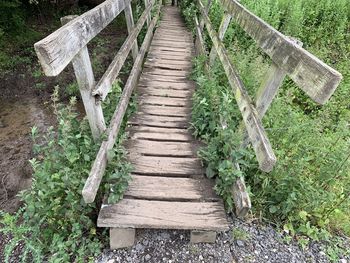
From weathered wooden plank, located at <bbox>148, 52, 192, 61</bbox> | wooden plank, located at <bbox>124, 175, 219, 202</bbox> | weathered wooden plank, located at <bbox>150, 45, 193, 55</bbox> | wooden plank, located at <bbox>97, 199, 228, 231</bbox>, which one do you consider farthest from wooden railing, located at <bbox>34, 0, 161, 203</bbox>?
weathered wooden plank, located at <bbox>150, 45, 193, 55</bbox>

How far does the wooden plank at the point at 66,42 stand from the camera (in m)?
1.66

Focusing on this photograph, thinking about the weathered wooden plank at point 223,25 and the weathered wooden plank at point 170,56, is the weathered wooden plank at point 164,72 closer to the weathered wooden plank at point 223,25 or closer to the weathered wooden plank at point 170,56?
the weathered wooden plank at point 170,56

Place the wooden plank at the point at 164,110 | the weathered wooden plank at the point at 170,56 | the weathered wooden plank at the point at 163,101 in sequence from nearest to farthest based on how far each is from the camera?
the wooden plank at the point at 164,110 < the weathered wooden plank at the point at 163,101 < the weathered wooden plank at the point at 170,56

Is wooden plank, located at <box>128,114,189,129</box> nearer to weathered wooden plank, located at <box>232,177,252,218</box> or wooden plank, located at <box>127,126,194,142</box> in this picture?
wooden plank, located at <box>127,126,194,142</box>

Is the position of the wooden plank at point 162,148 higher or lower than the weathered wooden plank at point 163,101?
higher

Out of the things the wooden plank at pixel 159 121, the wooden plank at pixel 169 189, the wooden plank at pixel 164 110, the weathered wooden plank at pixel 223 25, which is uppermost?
the weathered wooden plank at pixel 223 25

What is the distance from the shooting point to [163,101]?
4852mm

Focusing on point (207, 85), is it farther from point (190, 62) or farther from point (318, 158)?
point (190, 62)

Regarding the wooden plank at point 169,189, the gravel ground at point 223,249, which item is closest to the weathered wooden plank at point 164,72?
the wooden plank at point 169,189

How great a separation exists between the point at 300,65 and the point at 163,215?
186 centimetres

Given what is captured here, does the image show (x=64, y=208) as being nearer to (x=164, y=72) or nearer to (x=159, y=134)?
(x=159, y=134)

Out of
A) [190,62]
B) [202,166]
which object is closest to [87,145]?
[202,166]

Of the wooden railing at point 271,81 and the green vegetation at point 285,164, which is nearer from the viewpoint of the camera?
the wooden railing at point 271,81

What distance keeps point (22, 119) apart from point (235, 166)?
564 cm
